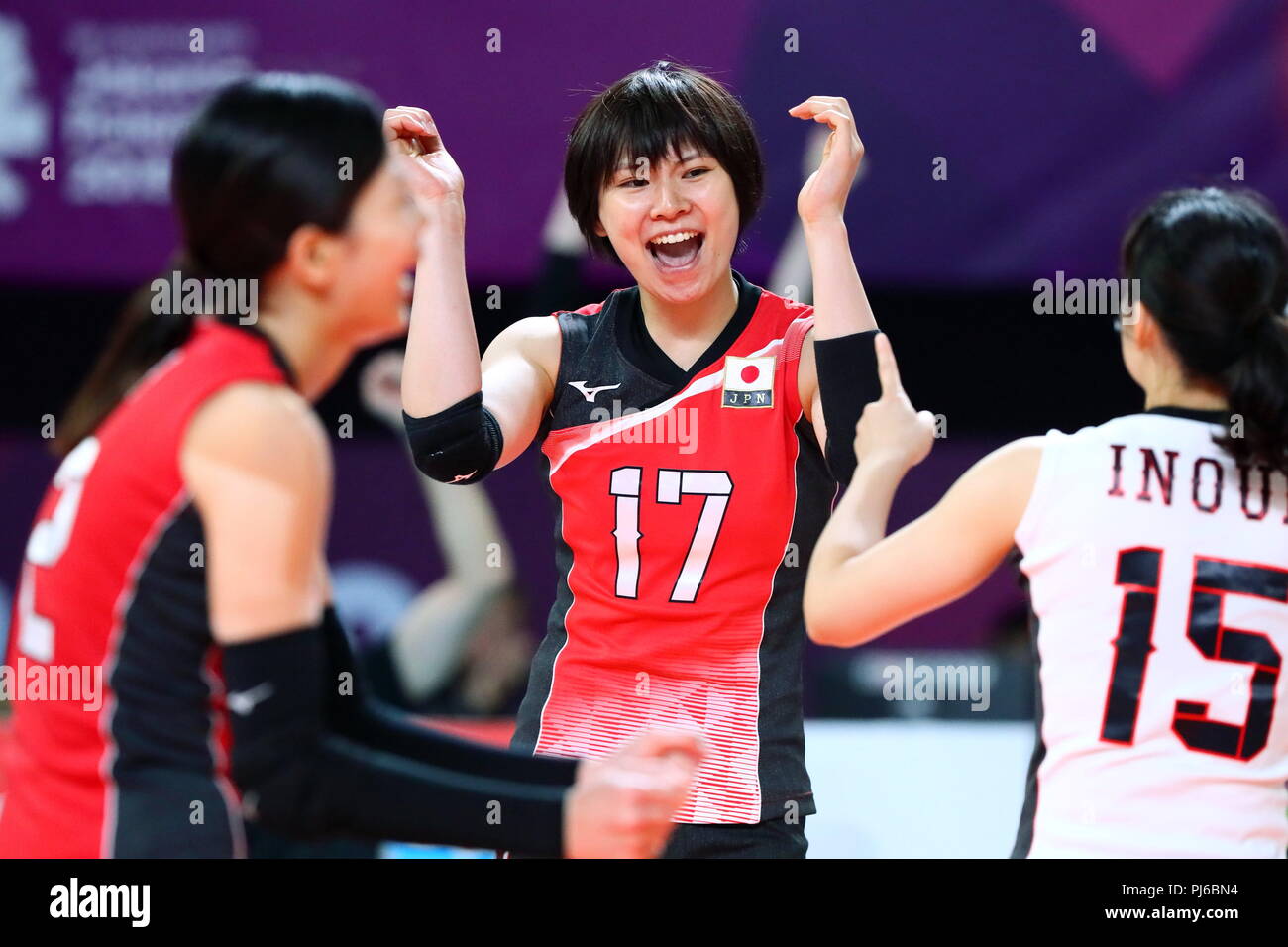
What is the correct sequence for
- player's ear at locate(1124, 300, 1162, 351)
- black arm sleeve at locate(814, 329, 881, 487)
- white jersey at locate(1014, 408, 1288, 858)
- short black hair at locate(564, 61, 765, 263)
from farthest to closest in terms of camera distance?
short black hair at locate(564, 61, 765, 263) → black arm sleeve at locate(814, 329, 881, 487) → player's ear at locate(1124, 300, 1162, 351) → white jersey at locate(1014, 408, 1288, 858)

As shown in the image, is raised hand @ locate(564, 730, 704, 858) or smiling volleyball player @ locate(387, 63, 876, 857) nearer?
raised hand @ locate(564, 730, 704, 858)

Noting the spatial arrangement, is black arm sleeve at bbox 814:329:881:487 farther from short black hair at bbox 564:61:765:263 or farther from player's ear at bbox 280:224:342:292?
player's ear at bbox 280:224:342:292

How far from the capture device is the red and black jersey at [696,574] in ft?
8.16

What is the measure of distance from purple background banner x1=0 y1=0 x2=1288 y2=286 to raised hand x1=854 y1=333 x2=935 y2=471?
306 cm

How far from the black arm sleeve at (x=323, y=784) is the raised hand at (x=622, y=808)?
0.03 m

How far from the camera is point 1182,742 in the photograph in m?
1.87

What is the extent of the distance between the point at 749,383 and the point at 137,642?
48.3 inches

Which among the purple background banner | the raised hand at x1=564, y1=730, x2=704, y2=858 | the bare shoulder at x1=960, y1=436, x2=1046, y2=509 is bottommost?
the raised hand at x1=564, y1=730, x2=704, y2=858

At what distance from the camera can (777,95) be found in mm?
5098

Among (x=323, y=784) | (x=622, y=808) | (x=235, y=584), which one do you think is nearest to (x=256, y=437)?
(x=235, y=584)

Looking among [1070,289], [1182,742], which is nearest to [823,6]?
[1070,289]

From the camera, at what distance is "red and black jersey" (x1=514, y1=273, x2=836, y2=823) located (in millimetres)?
2486

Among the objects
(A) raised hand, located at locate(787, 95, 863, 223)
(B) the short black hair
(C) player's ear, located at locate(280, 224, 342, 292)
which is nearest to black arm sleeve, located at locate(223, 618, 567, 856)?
(C) player's ear, located at locate(280, 224, 342, 292)

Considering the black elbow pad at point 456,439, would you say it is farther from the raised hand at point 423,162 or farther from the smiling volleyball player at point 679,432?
the raised hand at point 423,162
